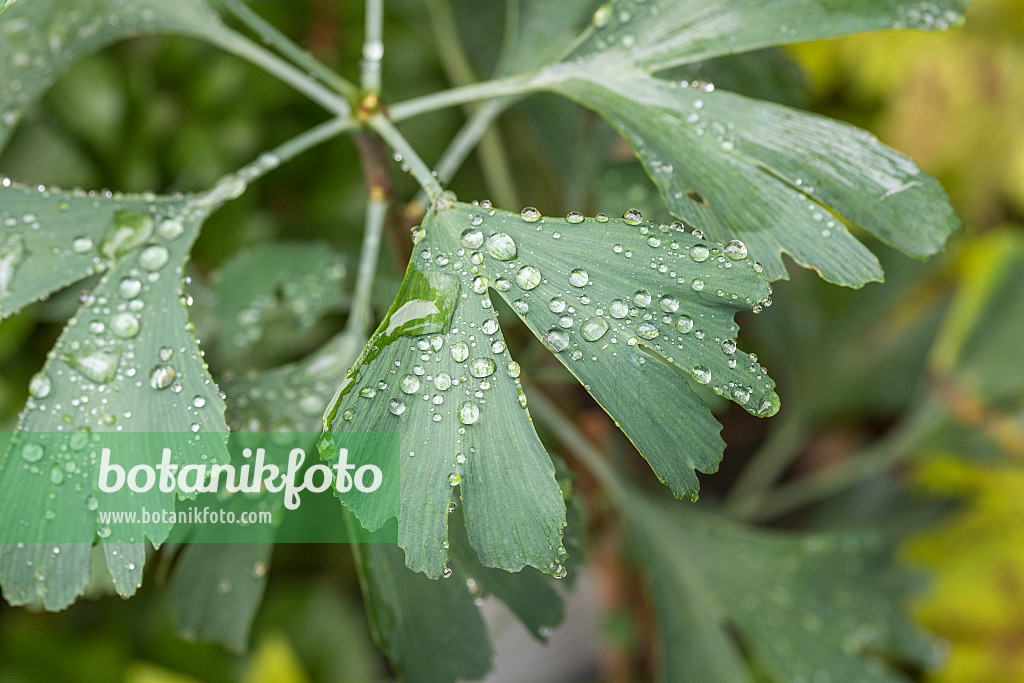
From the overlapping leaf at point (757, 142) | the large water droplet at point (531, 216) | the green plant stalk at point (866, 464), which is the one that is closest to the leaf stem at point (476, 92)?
the overlapping leaf at point (757, 142)

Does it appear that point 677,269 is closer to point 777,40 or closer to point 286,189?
point 777,40

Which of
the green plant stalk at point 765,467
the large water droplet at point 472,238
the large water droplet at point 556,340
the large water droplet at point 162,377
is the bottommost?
the green plant stalk at point 765,467

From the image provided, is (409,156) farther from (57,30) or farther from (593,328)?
(57,30)

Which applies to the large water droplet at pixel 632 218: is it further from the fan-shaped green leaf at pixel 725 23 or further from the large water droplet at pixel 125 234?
the large water droplet at pixel 125 234

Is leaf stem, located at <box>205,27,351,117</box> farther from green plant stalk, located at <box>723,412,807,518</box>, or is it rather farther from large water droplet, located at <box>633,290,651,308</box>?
green plant stalk, located at <box>723,412,807,518</box>

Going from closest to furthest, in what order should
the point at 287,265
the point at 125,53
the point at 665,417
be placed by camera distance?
the point at 665,417, the point at 287,265, the point at 125,53

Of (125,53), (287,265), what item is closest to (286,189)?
(125,53)

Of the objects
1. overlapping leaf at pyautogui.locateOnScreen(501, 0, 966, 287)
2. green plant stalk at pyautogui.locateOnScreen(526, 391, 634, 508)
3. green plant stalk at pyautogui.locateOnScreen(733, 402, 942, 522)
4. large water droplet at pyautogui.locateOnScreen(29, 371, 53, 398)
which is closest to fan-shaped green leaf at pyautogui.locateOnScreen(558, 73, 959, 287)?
overlapping leaf at pyautogui.locateOnScreen(501, 0, 966, 287)

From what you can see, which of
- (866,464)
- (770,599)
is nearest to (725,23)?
(770,599)
